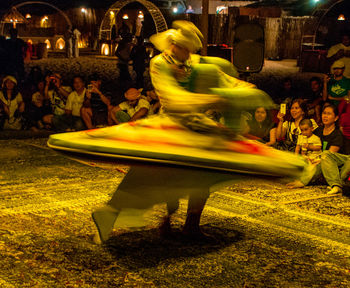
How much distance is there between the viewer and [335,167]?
268 inches

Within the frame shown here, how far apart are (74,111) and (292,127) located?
4.65 meters

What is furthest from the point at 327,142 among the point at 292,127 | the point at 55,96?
the point at 55,96

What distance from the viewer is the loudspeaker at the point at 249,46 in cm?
1267

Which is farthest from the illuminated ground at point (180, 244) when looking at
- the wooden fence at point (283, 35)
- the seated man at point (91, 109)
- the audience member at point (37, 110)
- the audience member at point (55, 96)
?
the wooden fence at point (283, 35)

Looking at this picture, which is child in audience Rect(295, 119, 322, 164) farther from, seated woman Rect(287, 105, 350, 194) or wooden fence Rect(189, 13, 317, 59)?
wooden fence Rect(189, 13, 317, 59)

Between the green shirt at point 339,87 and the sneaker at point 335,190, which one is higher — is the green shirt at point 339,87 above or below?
above

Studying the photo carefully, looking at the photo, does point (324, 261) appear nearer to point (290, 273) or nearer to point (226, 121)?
point (290, 273)

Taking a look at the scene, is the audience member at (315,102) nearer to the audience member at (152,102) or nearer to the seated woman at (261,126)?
the seated woman at (261,126)

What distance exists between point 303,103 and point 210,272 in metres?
5.31

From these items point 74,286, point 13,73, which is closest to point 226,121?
point 74,286

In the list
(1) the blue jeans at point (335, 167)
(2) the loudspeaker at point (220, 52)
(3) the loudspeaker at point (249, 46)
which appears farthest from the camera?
(2) the loudspeaker at point (220, 52)

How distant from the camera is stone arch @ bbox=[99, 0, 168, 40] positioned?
76.1 feet

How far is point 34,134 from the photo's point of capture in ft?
34.0

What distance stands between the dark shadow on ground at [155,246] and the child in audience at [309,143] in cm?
279
